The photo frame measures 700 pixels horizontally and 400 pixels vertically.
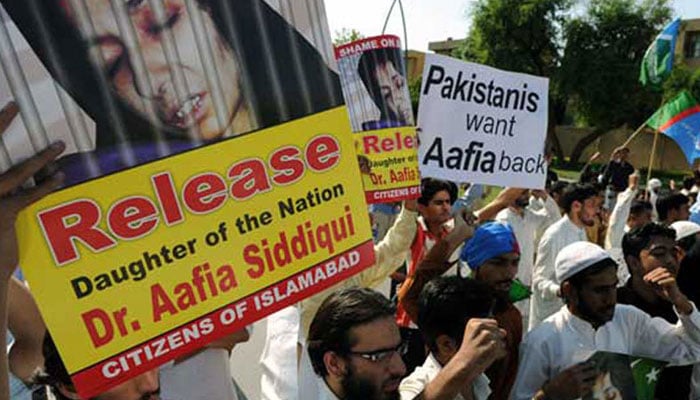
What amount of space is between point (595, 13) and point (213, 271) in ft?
132

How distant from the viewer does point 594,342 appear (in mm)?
2572

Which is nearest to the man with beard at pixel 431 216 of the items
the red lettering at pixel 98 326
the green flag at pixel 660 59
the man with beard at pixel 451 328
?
the man with beard at pixel 451 328

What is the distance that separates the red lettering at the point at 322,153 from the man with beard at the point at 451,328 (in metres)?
0.69

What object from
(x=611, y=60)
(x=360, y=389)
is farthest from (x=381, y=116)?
(x=611, y=60)

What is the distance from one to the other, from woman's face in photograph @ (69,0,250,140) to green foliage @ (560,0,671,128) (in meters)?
37.1

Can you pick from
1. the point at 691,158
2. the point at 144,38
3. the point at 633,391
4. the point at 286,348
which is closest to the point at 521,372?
the point at 633,391

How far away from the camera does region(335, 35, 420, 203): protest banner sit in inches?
133

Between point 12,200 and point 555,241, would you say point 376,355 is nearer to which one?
point 12,200

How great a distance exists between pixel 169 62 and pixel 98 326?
54 cm

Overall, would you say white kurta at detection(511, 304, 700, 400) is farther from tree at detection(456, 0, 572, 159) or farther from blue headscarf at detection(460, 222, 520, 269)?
tree at detection(456, 0, 572, 159)

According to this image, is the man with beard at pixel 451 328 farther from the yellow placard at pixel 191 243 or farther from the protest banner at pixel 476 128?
the protest banner at pixel 476 128

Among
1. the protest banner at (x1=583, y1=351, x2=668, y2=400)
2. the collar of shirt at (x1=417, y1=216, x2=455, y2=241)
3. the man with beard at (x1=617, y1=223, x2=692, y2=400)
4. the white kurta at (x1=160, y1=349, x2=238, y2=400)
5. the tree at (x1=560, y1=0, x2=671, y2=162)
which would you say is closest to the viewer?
the white kurta at (x1=160, y1=349, x2=238, y2=400)

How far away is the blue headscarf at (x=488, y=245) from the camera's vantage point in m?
3.00

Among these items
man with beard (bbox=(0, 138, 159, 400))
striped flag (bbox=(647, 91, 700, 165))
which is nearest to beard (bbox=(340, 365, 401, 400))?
man with beard (bbox=(0, 138, 159, 400))
